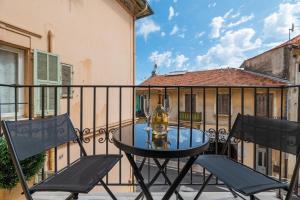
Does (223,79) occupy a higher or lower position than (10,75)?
higher

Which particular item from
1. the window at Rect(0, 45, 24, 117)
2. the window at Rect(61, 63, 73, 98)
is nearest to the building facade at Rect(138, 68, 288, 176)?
the window at Rect(61, 63, 73, 98)

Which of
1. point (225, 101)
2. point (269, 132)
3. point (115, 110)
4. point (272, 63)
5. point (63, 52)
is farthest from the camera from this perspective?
point (272, 63)

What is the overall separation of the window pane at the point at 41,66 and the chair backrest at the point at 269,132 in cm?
291

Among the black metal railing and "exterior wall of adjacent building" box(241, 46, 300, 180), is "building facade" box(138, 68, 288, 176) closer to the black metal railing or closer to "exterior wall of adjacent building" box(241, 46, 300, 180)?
the black metal railing

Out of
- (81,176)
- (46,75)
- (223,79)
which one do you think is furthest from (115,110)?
(223,79)

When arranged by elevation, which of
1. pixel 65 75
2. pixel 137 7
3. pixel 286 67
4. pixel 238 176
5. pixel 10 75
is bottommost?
pixel 238 176

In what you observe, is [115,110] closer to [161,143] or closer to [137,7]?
[137,7]

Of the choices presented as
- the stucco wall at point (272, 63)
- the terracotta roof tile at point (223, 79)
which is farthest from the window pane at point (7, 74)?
the stucco wall at point (272, 63)

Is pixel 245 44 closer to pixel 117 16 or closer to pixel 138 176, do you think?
pixel 117 16

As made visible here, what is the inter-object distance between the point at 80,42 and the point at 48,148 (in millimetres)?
3606

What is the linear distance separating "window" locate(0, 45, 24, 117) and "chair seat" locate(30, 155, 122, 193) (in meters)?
1.88

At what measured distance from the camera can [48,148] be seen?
1.58m

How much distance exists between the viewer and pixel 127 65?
736 centimetres

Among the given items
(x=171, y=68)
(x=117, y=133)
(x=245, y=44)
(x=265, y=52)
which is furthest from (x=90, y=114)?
(x=245, y=44)
